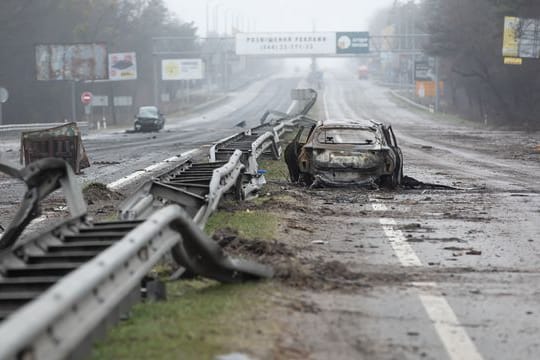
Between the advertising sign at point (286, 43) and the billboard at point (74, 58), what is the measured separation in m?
40.3

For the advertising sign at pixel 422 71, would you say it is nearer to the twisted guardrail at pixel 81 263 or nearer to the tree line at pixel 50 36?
the tree line at pixel 50 36

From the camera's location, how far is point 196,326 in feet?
21.0

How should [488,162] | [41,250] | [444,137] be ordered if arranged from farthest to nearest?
[444,137] < [488,162] < [41,250]

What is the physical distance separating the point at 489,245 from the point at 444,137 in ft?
124

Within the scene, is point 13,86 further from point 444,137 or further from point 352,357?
point 352,357

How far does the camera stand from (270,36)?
113 metres

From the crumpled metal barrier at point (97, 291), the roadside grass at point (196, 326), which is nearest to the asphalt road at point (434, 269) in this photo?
the roadside grass at point (196, 326)

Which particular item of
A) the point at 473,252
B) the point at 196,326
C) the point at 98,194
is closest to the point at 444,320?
the point at 196,326

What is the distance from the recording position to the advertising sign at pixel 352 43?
11019cm

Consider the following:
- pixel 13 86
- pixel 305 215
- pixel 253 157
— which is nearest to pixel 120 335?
pixel 305 215

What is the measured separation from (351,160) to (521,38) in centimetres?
4442

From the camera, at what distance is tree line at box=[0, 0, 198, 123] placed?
80.5 m

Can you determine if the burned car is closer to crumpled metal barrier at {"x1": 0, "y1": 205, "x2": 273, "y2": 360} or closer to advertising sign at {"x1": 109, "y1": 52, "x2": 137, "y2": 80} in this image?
crumpled metal barrier at {"x1": 0, "y1": 205, "x2": 273, "y2": 360}

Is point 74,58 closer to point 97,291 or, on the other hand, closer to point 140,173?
point 140,173
